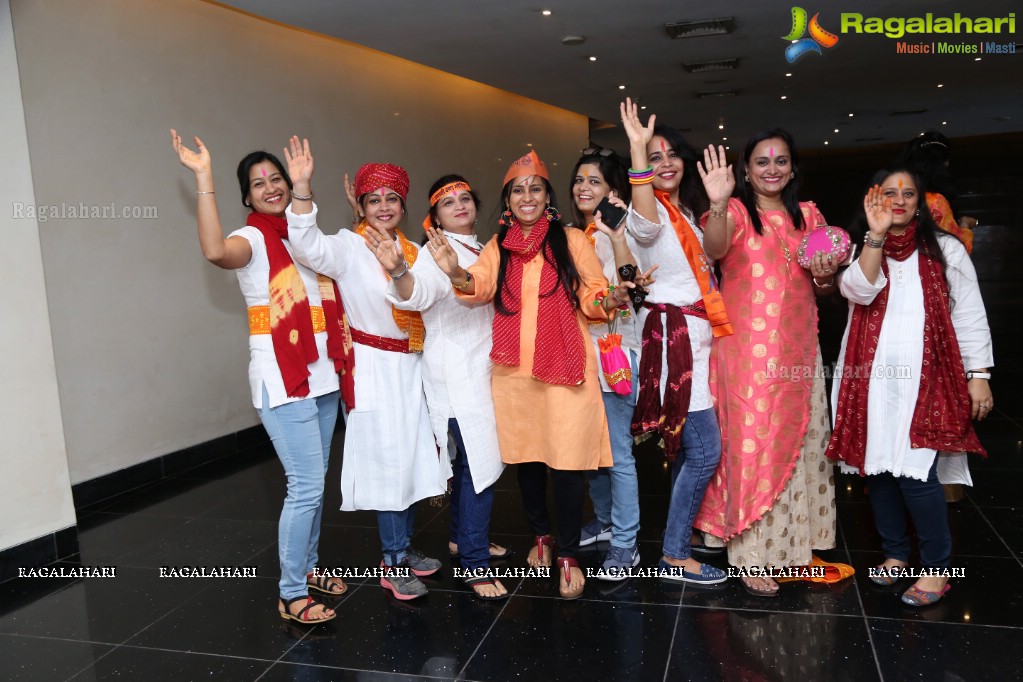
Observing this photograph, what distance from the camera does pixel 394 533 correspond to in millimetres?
2990

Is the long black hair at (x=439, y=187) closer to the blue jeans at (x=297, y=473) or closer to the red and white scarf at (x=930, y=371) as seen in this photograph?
the blue jeans at (x=297, y=473)

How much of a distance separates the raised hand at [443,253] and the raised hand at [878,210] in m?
1.39

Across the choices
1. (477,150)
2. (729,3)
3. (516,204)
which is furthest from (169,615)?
(477,150)

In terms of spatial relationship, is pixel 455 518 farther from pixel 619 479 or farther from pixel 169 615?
pixel 169 615

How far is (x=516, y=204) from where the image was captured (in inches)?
111

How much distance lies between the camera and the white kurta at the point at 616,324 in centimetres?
292

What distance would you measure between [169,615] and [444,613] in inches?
39.9

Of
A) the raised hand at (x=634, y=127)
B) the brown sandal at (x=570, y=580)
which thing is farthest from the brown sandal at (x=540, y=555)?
the raised hand at (x=634, y=127)

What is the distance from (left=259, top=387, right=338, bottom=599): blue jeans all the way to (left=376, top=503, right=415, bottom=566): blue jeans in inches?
10.8

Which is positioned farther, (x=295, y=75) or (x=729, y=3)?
(x=295, y=75)

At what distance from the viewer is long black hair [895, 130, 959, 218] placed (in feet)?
12.1

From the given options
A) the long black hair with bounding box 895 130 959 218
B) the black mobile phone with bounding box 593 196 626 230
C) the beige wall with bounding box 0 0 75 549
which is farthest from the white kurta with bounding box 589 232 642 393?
the beige wall with bounding box 0 0 75 549

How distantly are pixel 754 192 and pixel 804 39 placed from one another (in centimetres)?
431

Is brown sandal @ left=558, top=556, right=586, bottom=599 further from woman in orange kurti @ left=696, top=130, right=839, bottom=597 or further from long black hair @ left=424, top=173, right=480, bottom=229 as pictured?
long black hair @ left=424, top=173, right=480, bottom=229
